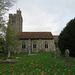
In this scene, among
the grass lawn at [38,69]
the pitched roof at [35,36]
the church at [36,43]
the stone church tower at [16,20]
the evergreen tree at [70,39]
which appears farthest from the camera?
the stone church tower at [16,20]

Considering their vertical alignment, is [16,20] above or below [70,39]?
above

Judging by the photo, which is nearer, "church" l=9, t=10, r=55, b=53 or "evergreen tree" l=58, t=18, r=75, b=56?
"evergreen tree" l=58, t=18, r=75, b=56

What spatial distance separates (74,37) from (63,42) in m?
1.79

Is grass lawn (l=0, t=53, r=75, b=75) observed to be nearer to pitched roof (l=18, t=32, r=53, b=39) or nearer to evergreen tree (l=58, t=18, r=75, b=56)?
evergreen tree (l=58, t=18, r=75, b=56)

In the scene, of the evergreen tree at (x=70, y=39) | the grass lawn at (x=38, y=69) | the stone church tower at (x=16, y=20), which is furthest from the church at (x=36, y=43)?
the grass lawn at (x=38, y=69)

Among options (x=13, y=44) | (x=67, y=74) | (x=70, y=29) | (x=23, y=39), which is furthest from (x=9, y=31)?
(x=67, y=74)

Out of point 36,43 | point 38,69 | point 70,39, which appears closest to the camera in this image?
point 38,69

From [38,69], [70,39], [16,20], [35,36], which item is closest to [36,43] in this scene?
[35,36]

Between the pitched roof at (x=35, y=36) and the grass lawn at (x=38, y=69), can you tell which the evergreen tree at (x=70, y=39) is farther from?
the pitched roof at (x=35, y=36)

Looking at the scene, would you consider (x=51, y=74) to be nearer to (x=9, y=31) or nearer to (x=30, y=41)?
(x=9, y=31)

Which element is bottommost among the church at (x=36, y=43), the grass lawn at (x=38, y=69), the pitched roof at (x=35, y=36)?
the grass lawn at (x=38, y=69)

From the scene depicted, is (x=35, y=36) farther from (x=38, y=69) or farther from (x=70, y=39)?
(x=38, y=69)

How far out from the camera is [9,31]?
1717 centimetres

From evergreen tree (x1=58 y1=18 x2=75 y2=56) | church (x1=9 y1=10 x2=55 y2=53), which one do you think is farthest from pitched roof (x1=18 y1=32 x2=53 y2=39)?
evergreen tree (x1=58 y1=18 x2=75 y2=56)
